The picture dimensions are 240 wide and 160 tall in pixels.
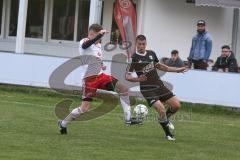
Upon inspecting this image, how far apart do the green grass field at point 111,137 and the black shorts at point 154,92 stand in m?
0.72

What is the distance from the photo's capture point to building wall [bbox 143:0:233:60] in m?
23.7

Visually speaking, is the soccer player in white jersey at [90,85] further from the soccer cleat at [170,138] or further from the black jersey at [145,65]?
the soccer cleat at [170,138]

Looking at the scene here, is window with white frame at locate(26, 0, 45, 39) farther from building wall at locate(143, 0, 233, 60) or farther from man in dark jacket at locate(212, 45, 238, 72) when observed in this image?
man in dark jacket at locate(212, 45, 238, 72)

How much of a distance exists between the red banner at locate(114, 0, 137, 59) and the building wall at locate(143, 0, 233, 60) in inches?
35.6

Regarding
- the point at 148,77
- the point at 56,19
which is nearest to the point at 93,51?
the point at 148,77

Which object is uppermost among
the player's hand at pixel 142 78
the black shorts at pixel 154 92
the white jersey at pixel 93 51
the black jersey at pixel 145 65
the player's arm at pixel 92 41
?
the player's arm at pixel 92 41

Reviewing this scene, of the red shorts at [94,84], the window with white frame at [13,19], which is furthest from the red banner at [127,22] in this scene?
the red shorts at [94,84]

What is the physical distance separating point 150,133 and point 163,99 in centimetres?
102

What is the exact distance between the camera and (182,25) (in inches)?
940

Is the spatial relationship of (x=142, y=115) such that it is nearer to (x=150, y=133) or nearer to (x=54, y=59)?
(x=150, y=133)

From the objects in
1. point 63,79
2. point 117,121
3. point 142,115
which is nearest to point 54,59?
point 63,79

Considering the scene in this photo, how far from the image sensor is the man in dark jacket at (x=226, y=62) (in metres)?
19.6

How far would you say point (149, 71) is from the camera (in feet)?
43.1

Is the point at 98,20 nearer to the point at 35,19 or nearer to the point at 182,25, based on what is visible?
the point at 182,25
